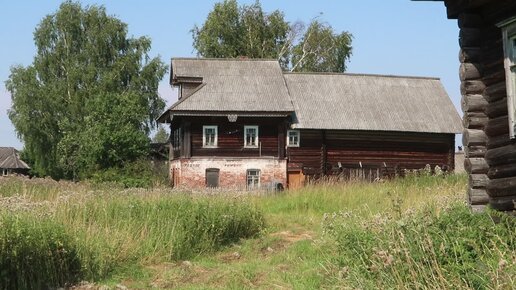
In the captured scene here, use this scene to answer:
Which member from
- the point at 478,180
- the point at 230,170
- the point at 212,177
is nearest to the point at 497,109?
the point at 478,180

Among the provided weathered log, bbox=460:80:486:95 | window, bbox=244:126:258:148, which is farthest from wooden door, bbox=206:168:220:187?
weathered log, bbox=460:80:486:95

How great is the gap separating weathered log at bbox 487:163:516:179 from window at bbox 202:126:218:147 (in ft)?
73.4

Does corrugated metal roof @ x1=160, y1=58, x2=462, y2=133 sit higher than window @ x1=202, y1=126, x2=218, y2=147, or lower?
higher

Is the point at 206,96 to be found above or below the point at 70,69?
below

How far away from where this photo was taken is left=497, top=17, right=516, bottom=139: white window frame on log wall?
7922 mm

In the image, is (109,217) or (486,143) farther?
(109,217)

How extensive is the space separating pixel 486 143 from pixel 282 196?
1014 cm

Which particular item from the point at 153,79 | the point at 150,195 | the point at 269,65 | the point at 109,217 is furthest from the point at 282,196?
the point at 153,79

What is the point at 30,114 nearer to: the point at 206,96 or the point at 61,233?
the point at 206,96

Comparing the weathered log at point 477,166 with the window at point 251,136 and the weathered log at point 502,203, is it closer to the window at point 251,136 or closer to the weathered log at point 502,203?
the weathered log at point 502,203

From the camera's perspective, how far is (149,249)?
9.54 m

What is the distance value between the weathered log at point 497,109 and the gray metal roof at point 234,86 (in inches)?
834

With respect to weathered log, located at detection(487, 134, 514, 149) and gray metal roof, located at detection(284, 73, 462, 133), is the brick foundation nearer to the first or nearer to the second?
gray metal roof, located at detection(284, 73, 462, 133)

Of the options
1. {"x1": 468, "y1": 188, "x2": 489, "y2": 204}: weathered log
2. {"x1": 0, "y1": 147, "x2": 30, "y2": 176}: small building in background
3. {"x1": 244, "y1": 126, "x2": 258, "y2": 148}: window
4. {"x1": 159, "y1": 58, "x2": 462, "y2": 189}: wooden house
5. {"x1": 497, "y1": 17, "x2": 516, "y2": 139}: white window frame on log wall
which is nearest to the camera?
{"x1": 497, "y1": 17, "x2": 516, "y2": 139}: white window frame on log wall
